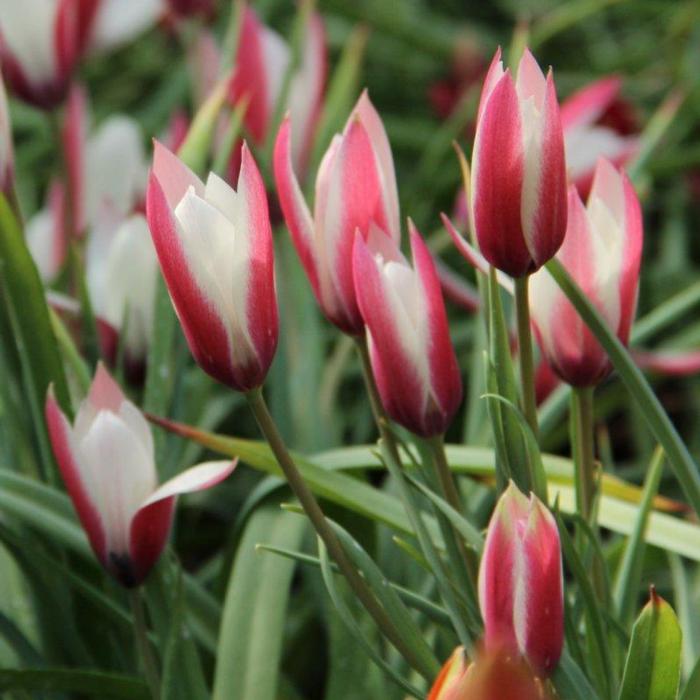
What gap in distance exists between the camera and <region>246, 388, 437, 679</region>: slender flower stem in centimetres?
46

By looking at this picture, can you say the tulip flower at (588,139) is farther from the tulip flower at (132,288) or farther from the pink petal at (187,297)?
the pink petal at (187,297)

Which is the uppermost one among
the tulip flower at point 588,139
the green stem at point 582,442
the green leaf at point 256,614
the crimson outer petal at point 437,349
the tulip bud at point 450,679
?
the tulip flower at point 588,139

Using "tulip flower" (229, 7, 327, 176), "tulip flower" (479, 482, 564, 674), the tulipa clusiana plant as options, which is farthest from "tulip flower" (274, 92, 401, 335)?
"tulip flower" (229, 7, 327, 176)

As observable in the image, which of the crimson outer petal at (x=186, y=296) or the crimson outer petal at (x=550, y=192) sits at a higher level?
the crimson outer petal at (x=550, y=192)

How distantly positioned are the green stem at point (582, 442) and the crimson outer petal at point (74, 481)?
20cm

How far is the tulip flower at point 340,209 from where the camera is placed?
1.60ft

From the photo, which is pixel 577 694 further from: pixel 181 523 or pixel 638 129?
pixel 638 129

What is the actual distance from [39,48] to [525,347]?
0.54 meters

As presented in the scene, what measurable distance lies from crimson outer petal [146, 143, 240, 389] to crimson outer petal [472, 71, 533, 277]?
0.32 ft

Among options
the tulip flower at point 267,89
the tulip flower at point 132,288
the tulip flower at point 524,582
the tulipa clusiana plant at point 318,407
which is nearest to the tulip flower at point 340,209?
the tulipa clusiana plant at point 318,407

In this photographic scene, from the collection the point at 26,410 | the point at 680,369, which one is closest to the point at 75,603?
the point at 26,410

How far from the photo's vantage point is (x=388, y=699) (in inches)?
25.0

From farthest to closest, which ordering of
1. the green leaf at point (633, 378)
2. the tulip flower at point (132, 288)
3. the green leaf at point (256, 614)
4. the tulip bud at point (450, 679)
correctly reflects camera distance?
the tulip flower at point (132, 288) < the green leaf at point (256, 614) < the green leaf at point (633, 378) < the tulip bud at point (450, 679)

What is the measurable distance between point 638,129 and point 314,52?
473 mm
